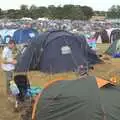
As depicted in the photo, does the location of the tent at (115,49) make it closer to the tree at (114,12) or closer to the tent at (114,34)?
the tent at (114,34)

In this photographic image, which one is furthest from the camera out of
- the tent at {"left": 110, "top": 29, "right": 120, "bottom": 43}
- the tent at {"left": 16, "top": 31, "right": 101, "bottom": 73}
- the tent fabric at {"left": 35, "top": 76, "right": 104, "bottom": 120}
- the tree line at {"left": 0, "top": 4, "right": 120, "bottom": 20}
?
the tree line at {"left": 0, "top": 4, "right": 120, "bottom": 20}

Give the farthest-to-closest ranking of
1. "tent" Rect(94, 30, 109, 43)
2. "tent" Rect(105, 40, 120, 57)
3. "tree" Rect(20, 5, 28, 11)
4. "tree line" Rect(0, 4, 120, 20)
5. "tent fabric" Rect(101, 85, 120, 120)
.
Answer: "tree" Rect(20, 5, 28, 11) → "tree line" Rect(0, 4, 120, 20) → "tent" Rect(94, 30, 109, 43) → "tent" Rect(105, 40, 120, 57) → "tent fabric" Rect(101, 85, 120, 120)

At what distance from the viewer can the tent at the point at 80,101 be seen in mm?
8508

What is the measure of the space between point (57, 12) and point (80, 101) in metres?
89.9

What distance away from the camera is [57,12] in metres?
98.0

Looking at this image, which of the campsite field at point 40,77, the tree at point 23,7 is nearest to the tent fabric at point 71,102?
the campsite field at point 40,77

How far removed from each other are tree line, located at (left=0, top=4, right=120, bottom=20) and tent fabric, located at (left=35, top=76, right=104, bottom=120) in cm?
8464

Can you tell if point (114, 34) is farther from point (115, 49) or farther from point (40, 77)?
point (40, 77)

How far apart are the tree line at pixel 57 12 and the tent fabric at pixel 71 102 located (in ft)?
278

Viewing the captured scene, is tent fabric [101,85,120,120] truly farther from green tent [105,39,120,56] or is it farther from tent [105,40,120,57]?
green tent [105,39,120,56]

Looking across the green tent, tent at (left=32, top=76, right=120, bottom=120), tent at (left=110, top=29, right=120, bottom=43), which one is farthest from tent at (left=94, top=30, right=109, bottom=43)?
tent at (left=32, top=76, right=120, bottom=120)

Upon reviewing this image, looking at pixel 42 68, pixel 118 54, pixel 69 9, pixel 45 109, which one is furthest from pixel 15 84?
pixel 69 9

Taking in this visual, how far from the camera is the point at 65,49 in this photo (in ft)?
60.1

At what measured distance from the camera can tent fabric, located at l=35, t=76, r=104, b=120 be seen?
28.1ft
